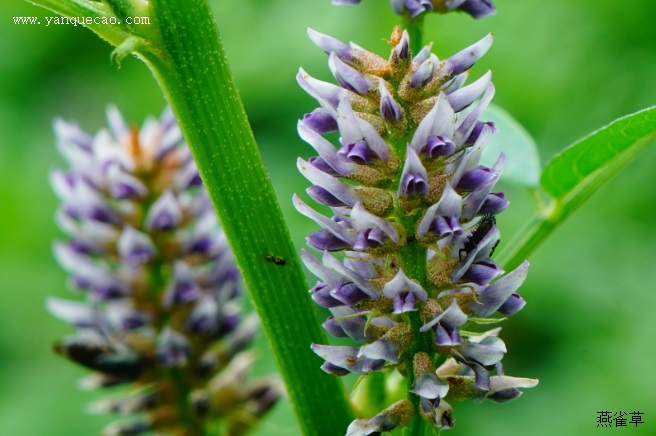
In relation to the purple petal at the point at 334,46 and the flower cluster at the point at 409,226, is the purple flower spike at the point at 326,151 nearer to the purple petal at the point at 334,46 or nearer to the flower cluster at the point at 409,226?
the flower cluster at the point at 409,226

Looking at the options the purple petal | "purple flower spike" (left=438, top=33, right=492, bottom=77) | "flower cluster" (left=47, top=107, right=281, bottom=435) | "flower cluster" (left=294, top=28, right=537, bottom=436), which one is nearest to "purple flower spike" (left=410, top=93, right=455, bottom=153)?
"flower cluster" (left=294, top=28, right=537, bottom=436)

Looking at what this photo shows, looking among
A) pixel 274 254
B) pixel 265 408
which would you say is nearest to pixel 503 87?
pixel 265 408

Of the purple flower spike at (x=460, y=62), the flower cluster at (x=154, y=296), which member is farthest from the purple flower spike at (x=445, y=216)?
the flower cluster at (x=154, y=296)

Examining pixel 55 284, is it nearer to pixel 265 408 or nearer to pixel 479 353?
pixel 265 408

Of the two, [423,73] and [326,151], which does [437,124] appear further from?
[326,151]

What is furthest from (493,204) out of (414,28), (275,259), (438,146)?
(414,28)

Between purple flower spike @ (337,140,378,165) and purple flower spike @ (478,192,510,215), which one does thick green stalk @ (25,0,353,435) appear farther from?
purple flower spike @ (478,192,510,215)
